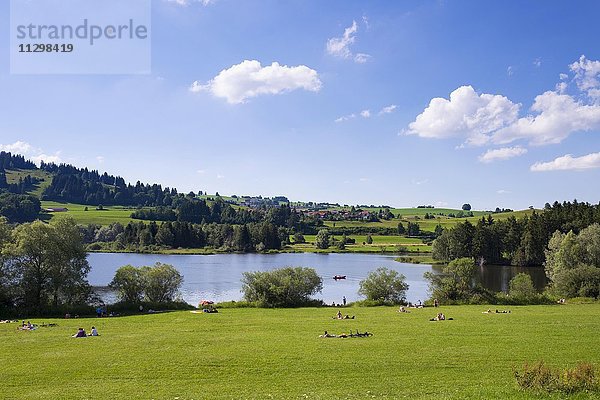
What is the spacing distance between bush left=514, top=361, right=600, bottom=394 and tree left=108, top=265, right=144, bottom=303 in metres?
50.2

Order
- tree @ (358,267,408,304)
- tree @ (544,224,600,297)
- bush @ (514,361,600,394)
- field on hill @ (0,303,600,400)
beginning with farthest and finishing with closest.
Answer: tree @ (544,224,600,297)
tree @ (358,267,408,304)
field on hill @ (0,303,600,400)
bush @ (514,361,600,394)

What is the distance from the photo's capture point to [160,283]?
203 feet

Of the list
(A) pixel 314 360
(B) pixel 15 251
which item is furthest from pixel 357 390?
(B) pixel 15 251

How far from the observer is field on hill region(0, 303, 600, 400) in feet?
70.9

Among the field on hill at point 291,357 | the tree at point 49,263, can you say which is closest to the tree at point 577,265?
the field on hill at point 291,357

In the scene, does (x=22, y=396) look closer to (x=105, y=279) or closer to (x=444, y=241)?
(x=105, y=279)

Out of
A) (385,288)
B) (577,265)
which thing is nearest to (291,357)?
(385,288)

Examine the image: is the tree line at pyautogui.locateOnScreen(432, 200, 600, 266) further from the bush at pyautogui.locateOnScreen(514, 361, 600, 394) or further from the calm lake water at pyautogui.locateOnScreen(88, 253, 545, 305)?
the bush at pyautogui.locateOnScreen(514, 361, 600, 394)

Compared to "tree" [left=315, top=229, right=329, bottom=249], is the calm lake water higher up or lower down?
lower down

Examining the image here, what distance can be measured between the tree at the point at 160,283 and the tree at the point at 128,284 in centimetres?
73

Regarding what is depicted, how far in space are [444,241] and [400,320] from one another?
113530 mm

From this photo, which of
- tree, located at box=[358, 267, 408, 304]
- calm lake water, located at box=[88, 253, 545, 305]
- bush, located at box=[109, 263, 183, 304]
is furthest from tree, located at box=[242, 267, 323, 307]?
calm lake water, located at box=[88, 253, 545, 305]

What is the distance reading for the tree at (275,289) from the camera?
6156cm

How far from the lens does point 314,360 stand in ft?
89.7
